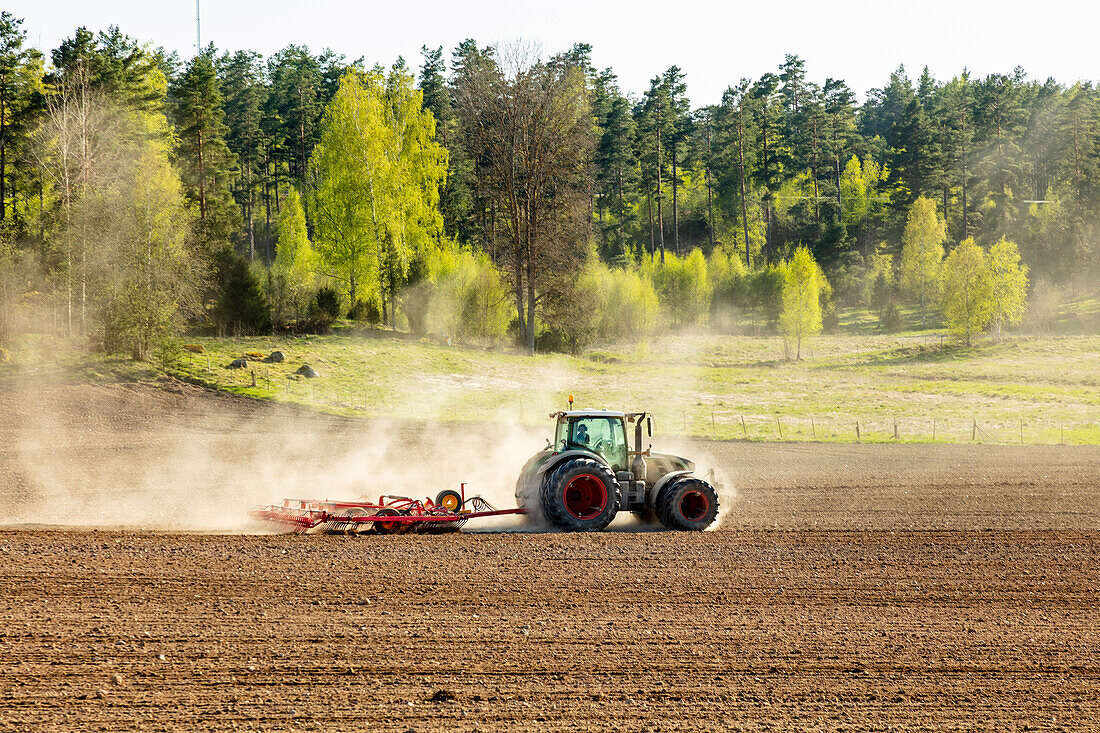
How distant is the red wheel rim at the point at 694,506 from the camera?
48.0ft

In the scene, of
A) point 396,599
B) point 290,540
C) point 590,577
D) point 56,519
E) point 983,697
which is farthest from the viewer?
point 56,519

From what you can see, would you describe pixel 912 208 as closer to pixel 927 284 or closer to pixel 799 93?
pixel 927 284

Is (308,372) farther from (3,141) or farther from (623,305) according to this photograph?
(623,305)

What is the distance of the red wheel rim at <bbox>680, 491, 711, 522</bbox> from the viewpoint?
48.0 feet

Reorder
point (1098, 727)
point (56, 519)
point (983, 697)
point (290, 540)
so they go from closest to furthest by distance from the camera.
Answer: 1. point (1098, 727)
2. point (983, 697)
3. point (290, 540)
4. point (56, 519)

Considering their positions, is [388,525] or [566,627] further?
[388,525]

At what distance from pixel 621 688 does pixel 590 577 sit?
3.64 metres

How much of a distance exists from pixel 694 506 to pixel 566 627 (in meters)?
5.55

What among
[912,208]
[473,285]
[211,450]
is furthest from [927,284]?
[211,450]

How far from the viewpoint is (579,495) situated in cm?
1430

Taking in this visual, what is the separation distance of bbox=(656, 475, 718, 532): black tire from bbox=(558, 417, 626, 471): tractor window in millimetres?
897

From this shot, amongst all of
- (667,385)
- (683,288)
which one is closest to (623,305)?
(683,288)

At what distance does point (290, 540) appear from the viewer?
44.0 feet

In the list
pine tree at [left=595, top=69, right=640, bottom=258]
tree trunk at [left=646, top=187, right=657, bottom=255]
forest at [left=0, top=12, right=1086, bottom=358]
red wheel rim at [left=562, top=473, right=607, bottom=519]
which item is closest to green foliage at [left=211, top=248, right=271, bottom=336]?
forest at [left=0, top=12, right=1086, bottom=358]
